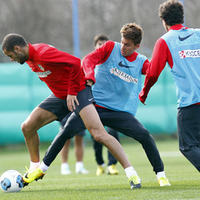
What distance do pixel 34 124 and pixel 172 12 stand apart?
2200 mm

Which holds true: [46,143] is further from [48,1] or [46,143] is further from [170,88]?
[48,1]

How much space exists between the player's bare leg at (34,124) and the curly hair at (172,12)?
190 centimetres

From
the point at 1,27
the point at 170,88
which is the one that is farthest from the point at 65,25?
the point at 170,88

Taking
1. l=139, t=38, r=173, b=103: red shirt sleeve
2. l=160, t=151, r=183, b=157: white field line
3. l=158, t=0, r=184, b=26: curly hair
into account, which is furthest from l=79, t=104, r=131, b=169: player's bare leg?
l=160, t=151, r=183, b=157: white field line

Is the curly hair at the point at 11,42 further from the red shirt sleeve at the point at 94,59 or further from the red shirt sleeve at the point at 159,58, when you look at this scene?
the red shirt sleeve at the point at 159,58

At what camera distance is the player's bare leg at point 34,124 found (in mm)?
6340

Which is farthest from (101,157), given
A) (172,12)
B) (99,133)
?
(172,12)

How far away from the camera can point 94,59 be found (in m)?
6.20

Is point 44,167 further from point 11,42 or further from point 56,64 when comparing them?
point 11,42

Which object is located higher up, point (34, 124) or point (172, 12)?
point (172, 12)

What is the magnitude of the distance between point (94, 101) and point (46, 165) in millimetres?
1045

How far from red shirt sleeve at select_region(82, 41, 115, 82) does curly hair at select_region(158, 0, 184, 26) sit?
0.99 metres

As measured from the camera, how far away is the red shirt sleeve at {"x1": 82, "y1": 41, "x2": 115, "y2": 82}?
232 inches

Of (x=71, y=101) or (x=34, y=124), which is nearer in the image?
(x=71, y=101)
